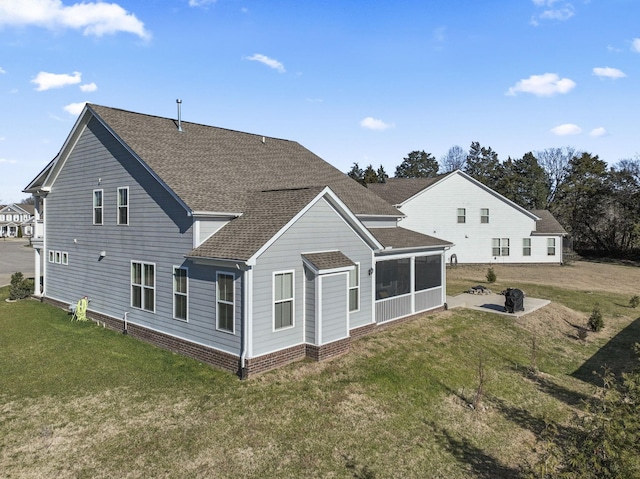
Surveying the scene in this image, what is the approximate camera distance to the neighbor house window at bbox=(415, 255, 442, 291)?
19.6 meters

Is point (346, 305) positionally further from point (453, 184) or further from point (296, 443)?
point (453, 184)

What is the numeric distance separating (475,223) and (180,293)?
31.4 meters

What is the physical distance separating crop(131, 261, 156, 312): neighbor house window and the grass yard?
137 cm

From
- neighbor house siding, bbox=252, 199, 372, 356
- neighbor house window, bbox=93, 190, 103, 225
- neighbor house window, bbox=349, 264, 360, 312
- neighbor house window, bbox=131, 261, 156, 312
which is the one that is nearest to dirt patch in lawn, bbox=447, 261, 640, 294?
neighbor house window, bbox=349, 264, 360, 312

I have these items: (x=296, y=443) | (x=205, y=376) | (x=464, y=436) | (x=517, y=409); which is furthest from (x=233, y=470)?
(x=517, y=409)

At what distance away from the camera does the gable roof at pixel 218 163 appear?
14.1 meters

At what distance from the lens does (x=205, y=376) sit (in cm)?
1189

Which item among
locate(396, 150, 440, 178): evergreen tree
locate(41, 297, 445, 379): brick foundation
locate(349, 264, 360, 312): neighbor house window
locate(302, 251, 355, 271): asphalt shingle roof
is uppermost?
locate(396, 150, 440, 178): evergreen tree

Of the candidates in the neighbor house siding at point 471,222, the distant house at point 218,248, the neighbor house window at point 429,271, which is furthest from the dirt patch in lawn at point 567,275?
the distant house at point 218,248

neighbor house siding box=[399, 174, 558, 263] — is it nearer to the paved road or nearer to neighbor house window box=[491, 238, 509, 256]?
neighbor house window box=[491, 238, 509, 256]

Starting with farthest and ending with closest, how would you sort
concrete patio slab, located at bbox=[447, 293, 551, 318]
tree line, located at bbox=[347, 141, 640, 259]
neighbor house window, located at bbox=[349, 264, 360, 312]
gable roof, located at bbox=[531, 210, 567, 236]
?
tree line, located at bbox=[347, 141, 640, 259], gable roof, located at bbox=[531, 210, 567, 236], concrete patio slab, located at bbox=[447, 293, 551, 318], neighbor house window, located at bbox=[349, 264, 360, 312]

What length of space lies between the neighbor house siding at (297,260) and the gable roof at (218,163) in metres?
2.48

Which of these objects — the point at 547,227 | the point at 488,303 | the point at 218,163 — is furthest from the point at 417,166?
the point at 218,163

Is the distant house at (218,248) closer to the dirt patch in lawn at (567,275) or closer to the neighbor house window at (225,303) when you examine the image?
the neighbor house window at (225,303)
